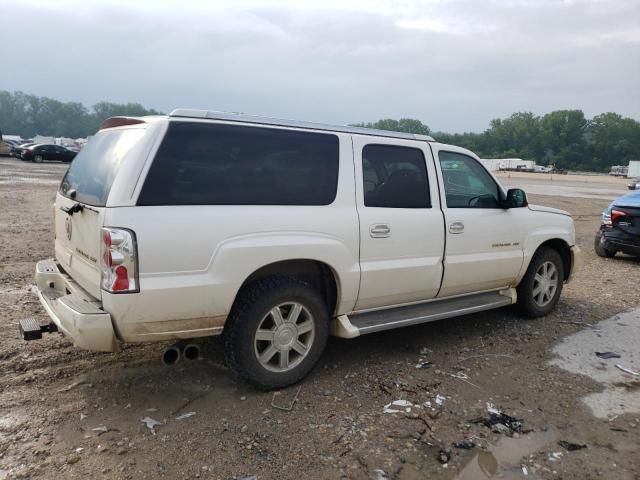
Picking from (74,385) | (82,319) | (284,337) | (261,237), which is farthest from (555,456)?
(74,385)

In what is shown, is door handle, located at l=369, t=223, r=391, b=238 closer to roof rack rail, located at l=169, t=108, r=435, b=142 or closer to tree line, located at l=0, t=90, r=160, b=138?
roof rack rail, located at l=169, t=108, r=435, b=142

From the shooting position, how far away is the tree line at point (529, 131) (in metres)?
134

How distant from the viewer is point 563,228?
235 inches

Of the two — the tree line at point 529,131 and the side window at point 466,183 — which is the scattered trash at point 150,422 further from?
the tree line at point 529,131

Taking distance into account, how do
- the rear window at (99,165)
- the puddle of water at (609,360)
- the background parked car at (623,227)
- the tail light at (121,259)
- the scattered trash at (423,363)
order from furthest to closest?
the background parked car at (623,227), the scattered trash at (423,363), the puddle of water at (609,360), the rear window at (99,165), the tail light at (121,259)

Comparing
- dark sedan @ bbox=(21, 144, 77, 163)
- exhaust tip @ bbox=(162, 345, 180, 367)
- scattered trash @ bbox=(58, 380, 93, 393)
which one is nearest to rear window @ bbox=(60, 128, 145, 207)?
exhaust tip @ bbox=(162, 345, 180, 367)

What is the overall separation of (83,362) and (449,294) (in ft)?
10.5

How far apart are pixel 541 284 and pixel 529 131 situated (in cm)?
15092

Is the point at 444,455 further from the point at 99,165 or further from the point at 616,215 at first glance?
the point at 616,215

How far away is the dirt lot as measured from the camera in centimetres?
311

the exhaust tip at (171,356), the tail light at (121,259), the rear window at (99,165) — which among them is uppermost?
the rear window at (99,165)

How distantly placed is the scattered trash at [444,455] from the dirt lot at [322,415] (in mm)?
27

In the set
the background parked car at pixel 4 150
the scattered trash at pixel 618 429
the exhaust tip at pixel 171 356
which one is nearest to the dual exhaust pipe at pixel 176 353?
the exhaust tip at pixel 171 356

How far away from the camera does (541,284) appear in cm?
588
